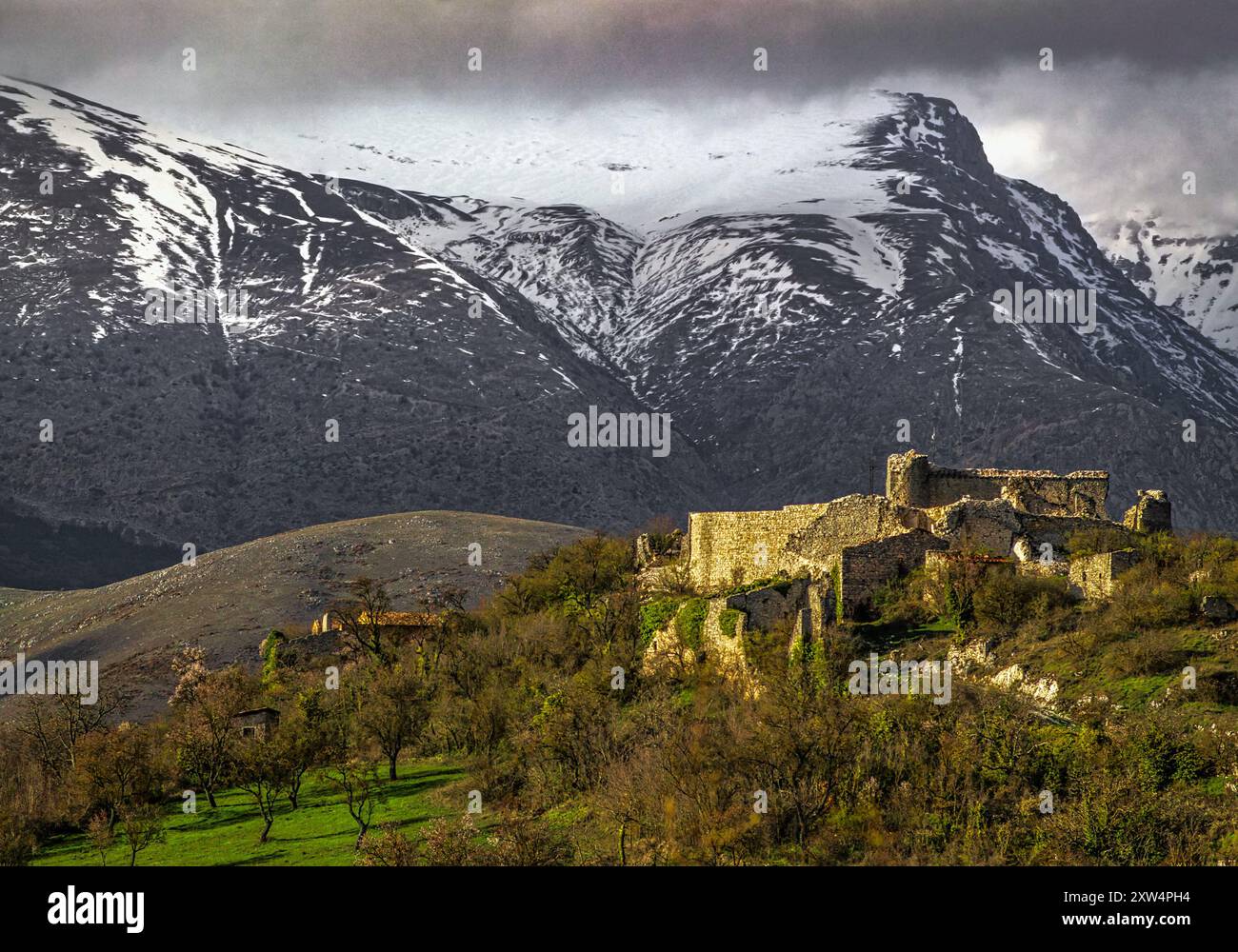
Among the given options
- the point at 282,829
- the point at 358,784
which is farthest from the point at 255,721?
the point at 282,829

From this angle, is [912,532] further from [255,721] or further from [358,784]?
[255,721]

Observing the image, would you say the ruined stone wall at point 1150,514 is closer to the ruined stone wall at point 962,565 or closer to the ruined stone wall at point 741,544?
the ruined stone wall at point 962,565

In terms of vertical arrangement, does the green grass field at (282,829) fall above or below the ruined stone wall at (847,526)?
below

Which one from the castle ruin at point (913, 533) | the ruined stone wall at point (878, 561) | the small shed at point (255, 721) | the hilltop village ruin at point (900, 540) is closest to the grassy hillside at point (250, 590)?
the small shed at point (255, 721)

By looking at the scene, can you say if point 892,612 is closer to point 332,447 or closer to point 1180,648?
point 1180,648
